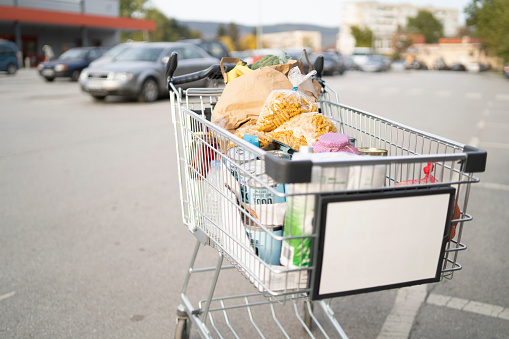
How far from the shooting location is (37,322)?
2.70 m

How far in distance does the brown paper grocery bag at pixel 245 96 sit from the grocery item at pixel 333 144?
50cm

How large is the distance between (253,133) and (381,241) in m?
0.77

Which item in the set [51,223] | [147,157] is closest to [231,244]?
[51,223]

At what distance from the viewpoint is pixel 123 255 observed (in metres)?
3.57

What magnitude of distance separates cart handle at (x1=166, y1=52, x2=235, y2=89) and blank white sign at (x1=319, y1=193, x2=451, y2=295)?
1.16 m

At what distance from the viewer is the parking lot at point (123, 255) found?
2.73 metres

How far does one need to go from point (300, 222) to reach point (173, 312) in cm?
166

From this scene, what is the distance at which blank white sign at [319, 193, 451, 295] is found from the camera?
4.71ft

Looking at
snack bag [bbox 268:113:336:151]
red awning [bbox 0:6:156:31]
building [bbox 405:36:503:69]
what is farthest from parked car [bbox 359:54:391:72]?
building [bbox 405:36:503:69]

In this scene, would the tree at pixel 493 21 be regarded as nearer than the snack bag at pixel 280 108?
No

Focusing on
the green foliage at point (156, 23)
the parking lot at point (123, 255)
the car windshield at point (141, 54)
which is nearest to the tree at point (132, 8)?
the green foliage at point (156, 23)

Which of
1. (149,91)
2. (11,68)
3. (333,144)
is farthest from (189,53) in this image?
(11,68)

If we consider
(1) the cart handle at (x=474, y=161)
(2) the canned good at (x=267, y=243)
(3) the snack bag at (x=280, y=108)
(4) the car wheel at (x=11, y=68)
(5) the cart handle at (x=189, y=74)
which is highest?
(5) the cart handle at (x=189, y=74)

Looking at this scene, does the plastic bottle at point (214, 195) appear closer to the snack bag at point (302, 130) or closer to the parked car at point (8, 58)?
the snack bag at point (302, 130)
